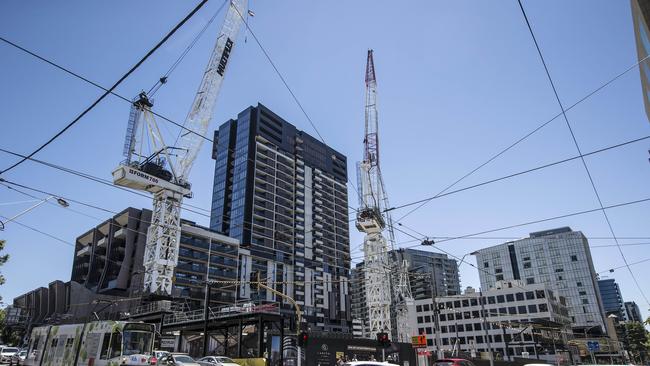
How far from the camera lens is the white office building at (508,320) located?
9731 centimetres

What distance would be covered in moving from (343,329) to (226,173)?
64026 millimetres

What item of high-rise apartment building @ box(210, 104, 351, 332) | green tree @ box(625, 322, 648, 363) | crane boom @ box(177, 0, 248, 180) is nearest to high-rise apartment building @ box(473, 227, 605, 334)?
green tree @ box(625, 322, 648, 363)

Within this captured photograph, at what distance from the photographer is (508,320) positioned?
343ft

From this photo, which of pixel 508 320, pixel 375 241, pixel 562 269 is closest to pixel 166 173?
pixel 375 241

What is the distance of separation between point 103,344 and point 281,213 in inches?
4473

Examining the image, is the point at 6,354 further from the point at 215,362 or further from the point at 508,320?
the point at 508,320

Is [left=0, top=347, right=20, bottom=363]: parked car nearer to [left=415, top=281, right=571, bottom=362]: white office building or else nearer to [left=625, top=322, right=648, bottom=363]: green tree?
[left=415, top=281, right=571, bottom=362]: white office building

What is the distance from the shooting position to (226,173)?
13875 centimetres

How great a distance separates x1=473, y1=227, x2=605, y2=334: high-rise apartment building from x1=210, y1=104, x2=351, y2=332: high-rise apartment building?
53446 mm

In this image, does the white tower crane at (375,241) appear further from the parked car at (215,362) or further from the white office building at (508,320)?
the parked car at (215,362)

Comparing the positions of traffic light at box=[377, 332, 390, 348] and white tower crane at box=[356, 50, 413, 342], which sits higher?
white tower crane at box=[356, 50, 413, 342]

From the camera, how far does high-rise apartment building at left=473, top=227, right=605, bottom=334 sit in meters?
131

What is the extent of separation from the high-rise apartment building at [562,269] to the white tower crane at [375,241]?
4371cm

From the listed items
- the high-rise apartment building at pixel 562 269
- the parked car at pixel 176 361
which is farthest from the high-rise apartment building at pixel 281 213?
the parked car at pixel 176 361
